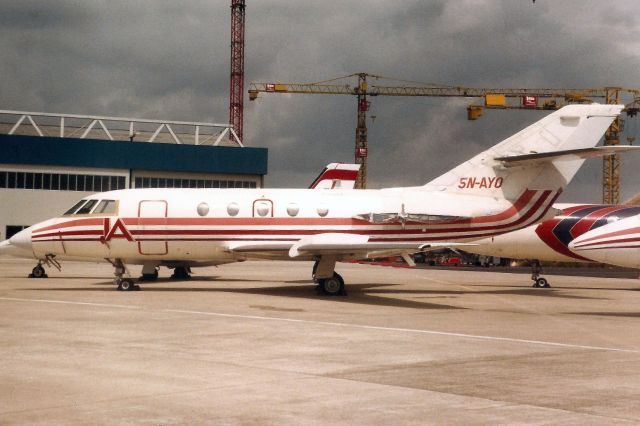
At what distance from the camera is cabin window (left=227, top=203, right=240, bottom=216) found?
2484cm

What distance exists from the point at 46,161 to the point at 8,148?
10.1 ft

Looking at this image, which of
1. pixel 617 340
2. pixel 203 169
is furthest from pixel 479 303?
pixel 203 169

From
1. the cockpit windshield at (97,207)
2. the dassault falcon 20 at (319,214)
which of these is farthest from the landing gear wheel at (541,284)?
the cockpit windshield at (97,207)

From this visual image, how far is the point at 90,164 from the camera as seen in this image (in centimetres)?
6594

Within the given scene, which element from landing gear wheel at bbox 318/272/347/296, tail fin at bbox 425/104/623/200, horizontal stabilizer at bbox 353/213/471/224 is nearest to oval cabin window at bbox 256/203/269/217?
landing gear wheel at bbox 318/272/347/296

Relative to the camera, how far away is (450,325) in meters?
16.4

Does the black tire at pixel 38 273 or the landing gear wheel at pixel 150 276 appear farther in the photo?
the black tire at pixel 38 273

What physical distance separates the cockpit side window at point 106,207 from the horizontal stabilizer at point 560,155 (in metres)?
12.1

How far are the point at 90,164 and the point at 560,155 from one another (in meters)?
49.9

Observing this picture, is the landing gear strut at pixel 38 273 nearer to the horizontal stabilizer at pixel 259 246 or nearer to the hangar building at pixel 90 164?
the horizontal stabilizer at pixel 259 246

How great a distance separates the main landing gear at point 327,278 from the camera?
77.6 feet

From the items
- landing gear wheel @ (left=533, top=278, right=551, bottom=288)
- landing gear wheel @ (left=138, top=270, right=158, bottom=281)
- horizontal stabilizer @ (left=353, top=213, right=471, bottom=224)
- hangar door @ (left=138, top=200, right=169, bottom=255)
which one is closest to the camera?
horizontal stabilizer @ (left=353, top=213, right=471, bottom=224)

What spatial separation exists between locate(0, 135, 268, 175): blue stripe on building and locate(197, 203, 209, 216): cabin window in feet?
143

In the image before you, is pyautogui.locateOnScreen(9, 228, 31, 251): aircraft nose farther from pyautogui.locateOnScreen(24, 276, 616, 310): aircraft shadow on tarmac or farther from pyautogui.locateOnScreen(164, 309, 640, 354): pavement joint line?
pyautogui.locateOnScreen(164, 309, 640, 354): pavement joint line
